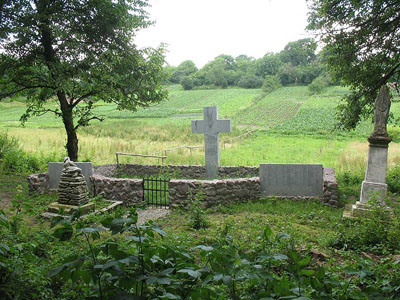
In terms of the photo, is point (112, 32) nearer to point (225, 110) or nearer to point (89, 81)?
point (89, 81)

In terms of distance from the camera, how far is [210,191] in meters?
9.30

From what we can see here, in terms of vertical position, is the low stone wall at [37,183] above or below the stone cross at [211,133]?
below

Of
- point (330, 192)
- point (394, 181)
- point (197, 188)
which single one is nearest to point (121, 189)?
point (197, 188)

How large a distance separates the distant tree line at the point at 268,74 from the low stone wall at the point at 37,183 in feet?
141

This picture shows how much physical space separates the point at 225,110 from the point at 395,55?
3483 centimetres

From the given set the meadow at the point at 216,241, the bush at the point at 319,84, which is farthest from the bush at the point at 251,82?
the meadow at the point at 216,241

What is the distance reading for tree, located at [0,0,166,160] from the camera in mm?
11070

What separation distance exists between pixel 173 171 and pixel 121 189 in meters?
3.03

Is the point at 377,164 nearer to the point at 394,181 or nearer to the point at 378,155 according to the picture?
the point at 378,155

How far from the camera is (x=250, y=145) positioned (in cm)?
2284

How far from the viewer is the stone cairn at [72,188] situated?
8.50 metres

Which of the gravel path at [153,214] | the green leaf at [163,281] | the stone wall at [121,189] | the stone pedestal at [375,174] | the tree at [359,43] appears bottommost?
the gravel path at [153,214]

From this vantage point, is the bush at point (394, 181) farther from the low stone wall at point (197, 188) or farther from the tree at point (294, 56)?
the tree at point (294, 56)

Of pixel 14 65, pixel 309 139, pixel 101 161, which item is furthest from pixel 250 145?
pixel 14 65
